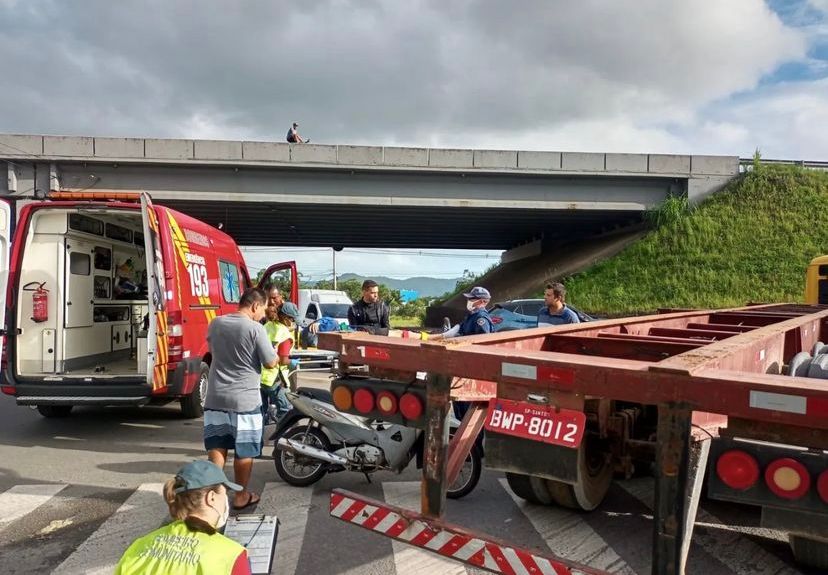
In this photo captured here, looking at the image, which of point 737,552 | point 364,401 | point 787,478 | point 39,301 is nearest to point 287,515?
point 364,401

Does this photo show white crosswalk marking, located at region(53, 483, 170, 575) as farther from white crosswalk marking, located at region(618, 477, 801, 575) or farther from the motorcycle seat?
white crosswalk marking, located at region(618, 477, 801, 575)

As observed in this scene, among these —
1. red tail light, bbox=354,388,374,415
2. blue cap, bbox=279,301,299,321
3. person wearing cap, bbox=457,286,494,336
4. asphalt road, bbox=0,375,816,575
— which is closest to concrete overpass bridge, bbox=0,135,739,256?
blue cap, bbox=279,301,299,321

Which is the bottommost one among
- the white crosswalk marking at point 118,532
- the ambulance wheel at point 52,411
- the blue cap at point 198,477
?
the ambulance wheel at point 52,411

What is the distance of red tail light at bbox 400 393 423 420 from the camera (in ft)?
9.13

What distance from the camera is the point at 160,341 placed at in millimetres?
6367

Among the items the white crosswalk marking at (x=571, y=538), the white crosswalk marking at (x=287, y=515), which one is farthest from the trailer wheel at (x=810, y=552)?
the white crosswalk marking at (x=287, y=515)

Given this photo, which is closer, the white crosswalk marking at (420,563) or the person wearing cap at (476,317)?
the white crosswalk marking at (420,563)

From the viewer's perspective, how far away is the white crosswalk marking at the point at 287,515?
374 cm

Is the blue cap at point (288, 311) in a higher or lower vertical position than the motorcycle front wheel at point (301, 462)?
higher

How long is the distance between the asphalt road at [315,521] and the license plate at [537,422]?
1.55 m

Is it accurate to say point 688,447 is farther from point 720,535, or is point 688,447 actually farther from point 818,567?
point 720,535

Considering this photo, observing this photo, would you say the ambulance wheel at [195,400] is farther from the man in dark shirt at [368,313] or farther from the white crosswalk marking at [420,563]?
the white crosswalk marking at [420,563]

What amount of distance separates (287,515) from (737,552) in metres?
3.07

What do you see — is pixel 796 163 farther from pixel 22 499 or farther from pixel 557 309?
pixel 22 499
